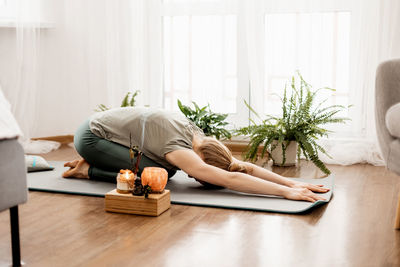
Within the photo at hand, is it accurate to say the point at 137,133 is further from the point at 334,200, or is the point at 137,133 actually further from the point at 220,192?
the point at 334,200

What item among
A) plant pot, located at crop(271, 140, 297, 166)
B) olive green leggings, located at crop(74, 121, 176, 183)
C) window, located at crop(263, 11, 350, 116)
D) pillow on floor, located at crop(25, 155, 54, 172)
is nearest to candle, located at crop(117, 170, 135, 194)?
olive green leggings, located at crop(74, 121, 176, 183)

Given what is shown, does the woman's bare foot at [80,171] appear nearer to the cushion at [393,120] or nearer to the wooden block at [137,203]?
the wooden block at [137,203]

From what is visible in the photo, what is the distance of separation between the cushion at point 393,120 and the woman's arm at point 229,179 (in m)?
0.62

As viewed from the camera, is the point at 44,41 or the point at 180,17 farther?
the point at 44,41

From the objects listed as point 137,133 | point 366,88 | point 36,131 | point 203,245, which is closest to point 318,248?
point 203,245

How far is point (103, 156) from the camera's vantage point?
280 cm

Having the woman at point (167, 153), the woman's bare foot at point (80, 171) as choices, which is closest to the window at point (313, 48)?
the woman at point (167, 153)

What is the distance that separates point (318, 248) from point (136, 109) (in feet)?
4.23

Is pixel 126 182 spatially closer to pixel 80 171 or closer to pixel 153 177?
pixel 153 177

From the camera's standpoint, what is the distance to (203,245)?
1940 millimetres

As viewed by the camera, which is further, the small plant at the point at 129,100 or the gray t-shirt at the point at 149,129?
the small plant at the point at 129,100

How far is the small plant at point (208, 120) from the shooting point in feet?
12.3

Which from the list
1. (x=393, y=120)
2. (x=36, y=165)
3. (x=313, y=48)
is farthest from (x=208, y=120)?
(x=393, y=120)

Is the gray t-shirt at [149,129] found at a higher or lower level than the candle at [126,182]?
higher
